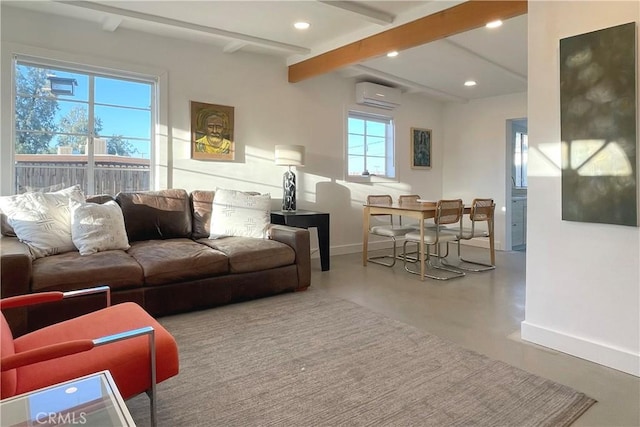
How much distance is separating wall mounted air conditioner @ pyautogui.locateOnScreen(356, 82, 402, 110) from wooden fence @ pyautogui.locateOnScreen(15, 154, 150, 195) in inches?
118

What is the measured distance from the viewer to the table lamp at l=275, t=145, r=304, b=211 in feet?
14.7

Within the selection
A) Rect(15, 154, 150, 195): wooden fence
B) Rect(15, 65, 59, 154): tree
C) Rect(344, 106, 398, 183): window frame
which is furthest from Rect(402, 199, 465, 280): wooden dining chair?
Rect(15, 65, 59, 154): tree

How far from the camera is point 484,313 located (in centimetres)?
308

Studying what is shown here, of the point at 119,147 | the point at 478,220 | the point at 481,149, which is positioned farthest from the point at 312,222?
the point at 481,149

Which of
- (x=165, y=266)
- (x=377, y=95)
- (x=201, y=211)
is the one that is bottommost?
(x=165, y=266)

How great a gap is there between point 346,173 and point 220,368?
12.7 feet

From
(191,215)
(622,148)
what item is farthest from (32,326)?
(622,148)

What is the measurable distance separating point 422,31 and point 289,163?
6.37 ft

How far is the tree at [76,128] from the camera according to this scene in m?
3.61

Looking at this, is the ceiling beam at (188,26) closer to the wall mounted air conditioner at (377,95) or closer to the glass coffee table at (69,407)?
the wall mounted air conditioner at (377,95)

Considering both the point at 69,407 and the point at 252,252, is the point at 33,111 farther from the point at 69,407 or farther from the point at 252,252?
the point at 69,407

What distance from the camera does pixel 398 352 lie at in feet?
7.70

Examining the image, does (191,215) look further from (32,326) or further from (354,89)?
(354,89)

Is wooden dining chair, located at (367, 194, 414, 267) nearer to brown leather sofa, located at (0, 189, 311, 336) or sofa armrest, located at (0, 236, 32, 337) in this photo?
brown leather sofa, located at (0, 189, 311, 336)
